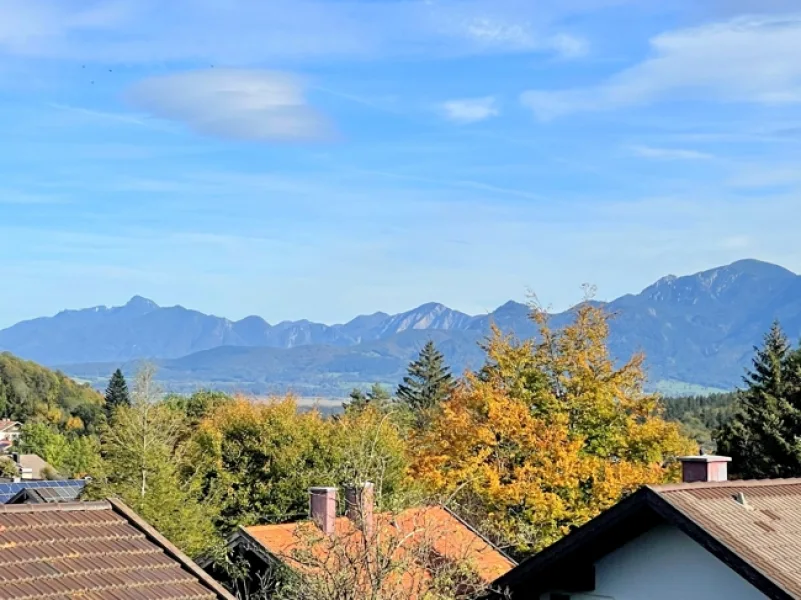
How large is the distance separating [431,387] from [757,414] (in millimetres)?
57710

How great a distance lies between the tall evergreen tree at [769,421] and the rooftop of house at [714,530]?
2783 centimetres

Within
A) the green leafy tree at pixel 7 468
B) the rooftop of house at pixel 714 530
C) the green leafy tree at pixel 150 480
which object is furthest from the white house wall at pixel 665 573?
the green leafy tree at pixel 7 468

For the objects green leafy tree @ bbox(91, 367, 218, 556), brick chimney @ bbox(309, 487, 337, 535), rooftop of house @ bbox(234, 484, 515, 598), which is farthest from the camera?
green leafy tree @ bbox(91, 367, 218, 556)

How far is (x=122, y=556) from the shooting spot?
38.3 ft

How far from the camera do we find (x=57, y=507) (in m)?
12.0

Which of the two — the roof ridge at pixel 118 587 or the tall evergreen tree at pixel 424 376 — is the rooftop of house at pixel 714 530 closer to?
the roof ridge at pixel 118 587

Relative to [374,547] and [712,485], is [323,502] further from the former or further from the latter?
[374,547]

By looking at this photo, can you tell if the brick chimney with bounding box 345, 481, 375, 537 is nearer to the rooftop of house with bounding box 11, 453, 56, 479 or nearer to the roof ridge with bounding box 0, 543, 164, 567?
the roof ridge with bounding box 0, 543, 164, 567

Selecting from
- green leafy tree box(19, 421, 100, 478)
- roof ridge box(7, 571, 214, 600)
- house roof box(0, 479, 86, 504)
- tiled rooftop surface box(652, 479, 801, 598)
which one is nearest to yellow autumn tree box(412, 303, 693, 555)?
house roof box(0, 479, 86, 504)

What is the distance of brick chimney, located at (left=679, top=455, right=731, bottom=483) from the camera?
17250mm

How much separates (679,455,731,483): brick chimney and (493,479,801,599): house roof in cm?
158

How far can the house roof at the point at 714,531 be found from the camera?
12.4 meters

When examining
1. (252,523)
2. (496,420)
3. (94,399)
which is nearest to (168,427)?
(252,523)

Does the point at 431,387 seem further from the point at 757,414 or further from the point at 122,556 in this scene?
the point at 122,556
